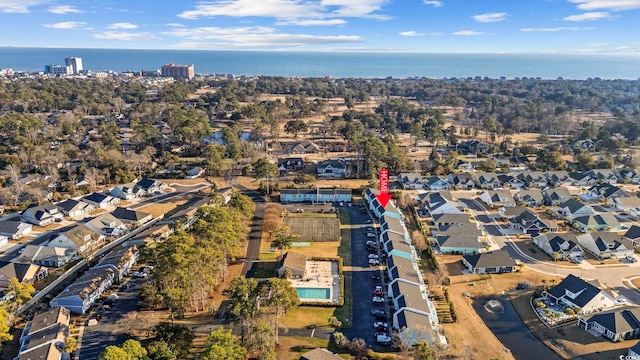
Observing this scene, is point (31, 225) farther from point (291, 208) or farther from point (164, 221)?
point (291, 208)

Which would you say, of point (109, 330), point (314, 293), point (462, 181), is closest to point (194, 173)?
point (314, 293)

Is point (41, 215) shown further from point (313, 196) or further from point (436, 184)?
point (436, 184)

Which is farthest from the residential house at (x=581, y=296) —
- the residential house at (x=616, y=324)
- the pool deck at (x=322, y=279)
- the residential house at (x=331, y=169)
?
the residential house at (x=331, y=169)

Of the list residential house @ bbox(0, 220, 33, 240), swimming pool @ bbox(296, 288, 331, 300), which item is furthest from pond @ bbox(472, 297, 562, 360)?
residential house @ bbox(0, 220, 33, 240)

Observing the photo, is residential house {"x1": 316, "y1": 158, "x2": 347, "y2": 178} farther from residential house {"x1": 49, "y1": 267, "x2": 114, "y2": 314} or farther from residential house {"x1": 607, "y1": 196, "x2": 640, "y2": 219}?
residential house {"x1": 49, "y1": 267, "x2": 114, "y2": 314}

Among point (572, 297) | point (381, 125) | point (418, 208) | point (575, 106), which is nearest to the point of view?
point (572, 297)

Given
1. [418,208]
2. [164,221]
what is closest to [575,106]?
[418,208]

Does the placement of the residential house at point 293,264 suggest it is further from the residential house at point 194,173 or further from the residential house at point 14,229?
the residential house at point 194,173
